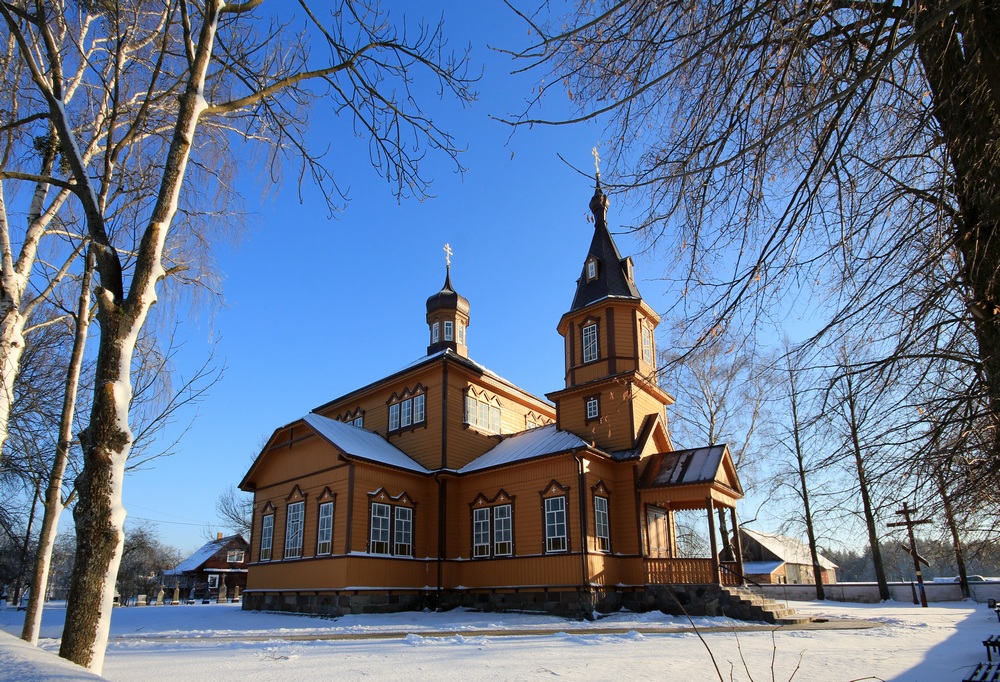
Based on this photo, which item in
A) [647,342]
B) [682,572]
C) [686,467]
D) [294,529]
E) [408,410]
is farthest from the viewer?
[408,410]

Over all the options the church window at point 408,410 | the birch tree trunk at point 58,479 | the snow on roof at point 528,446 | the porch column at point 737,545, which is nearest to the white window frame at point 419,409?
the church window at point 408,410

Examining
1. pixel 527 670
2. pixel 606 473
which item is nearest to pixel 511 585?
pixel 606 473

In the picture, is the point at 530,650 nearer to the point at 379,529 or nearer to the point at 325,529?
the point at 379,529

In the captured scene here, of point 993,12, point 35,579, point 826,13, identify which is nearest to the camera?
point 993,12

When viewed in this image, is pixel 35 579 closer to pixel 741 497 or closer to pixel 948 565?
pixel 948 565

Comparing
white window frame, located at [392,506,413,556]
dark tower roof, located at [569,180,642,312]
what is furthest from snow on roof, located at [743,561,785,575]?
white window frame, located at [392,506,413,556]

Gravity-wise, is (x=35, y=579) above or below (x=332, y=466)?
below

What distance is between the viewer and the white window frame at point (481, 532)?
19141mm

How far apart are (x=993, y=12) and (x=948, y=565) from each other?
645cm

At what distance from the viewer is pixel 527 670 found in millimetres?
8156

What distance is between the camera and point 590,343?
20609mm

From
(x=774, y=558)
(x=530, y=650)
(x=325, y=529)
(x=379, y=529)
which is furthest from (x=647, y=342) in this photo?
(x=774, y=558)

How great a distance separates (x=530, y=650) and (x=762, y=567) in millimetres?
33161

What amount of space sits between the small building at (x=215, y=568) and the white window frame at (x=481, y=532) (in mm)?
26836
